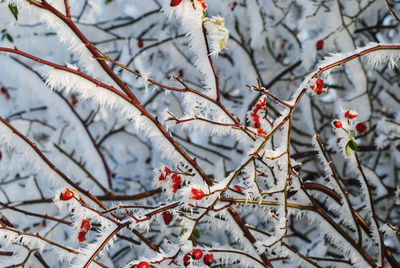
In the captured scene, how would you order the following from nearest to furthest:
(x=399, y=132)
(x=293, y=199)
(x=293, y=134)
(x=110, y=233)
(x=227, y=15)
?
(x=110, y=233) < (x=293, y=199) < (x=399, y=132) < (x=227, y=15) < (x=293, y=134)

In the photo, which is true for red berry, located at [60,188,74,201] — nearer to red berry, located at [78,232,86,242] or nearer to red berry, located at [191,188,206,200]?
red berry, located at [78,232,86,242]

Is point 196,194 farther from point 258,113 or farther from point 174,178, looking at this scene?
point 258,113

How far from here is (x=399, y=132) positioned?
195 cm

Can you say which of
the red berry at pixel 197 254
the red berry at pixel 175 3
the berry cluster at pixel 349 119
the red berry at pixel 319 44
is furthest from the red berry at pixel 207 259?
the red berry at pixel 319 44

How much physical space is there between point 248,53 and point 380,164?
4.33ft

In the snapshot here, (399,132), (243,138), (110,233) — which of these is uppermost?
(399,132)

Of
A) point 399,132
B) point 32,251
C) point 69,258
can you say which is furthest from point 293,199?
point 32,251

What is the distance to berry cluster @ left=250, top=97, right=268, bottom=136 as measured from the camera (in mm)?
1464

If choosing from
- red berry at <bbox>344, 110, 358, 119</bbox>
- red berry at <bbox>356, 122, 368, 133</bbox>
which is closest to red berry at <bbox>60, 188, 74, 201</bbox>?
red berry at <bbox>344, 110, 358, 119</bbox>

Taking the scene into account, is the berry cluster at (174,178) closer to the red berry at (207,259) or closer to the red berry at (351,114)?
the red berry at (207,259)

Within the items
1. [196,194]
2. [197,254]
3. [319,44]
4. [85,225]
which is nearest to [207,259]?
[197,254]

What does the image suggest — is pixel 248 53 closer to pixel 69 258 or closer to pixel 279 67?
pixel 279 67

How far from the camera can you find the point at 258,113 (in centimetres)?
149

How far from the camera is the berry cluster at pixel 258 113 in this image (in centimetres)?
146
